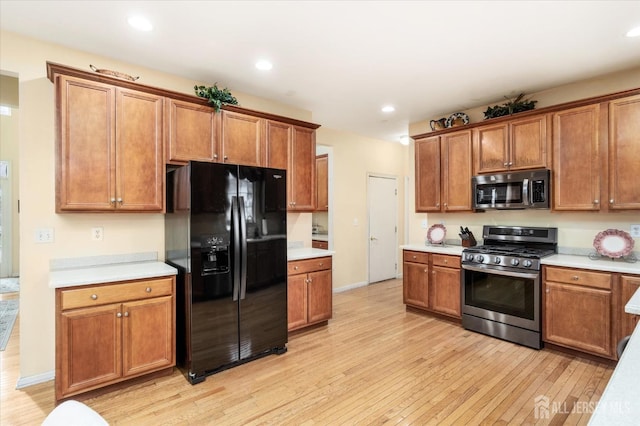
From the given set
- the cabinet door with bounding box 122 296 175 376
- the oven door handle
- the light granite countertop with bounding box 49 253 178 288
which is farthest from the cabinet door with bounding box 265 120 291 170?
the oven door handle

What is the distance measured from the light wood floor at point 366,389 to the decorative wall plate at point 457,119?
266 centimetres

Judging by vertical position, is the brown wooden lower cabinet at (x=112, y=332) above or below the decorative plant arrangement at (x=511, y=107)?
below

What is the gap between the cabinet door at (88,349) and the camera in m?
2.28

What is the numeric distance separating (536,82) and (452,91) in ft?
2.76

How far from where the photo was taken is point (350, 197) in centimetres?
577

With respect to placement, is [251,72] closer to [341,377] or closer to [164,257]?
[164,257]

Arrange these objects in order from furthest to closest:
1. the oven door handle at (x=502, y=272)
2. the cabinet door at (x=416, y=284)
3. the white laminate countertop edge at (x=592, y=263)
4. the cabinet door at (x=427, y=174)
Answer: the cabinet door at (x=427, y=174) → the cabinet door at (x=416, y=284) → the oven door handle at (x=502, y=272) → the white laminate countertop edge at (x=592, y=263)

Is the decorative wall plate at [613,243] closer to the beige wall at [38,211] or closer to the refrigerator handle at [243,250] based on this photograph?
the refrigerator handle at [243,250]

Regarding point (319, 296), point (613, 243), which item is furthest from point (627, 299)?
point (319, 296)

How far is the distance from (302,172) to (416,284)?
82.7 inches

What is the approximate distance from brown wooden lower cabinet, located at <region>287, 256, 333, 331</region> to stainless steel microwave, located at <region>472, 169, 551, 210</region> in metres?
1.99

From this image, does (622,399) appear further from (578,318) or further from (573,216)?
(573,216)

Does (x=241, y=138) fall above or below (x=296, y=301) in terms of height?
above

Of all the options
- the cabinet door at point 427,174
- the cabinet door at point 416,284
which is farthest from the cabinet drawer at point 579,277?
the cabinet door at point 427,174
